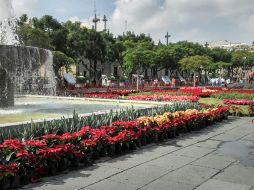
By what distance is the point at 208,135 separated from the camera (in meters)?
10.2

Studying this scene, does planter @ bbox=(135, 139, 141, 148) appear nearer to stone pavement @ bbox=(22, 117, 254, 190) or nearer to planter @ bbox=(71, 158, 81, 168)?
stone pavement @ bbox=(22, 117, 254, 190)

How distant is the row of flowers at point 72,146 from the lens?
559 cm

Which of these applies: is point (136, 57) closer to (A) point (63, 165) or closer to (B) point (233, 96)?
(B) point (233, 96)

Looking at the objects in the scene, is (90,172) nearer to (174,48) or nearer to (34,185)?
(34,185)

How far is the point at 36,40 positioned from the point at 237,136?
89.1ft

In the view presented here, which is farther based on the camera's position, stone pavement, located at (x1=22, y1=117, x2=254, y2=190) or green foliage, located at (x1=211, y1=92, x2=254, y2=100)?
green foliage, located at (x1=211, y1=92, x2=254, y2=100)

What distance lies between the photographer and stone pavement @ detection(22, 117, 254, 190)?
567 cm

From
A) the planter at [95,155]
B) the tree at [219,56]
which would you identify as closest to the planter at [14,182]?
the planter at [95,155]

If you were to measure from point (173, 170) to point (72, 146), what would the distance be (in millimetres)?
1616

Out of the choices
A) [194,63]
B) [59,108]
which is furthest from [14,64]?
[194,63]

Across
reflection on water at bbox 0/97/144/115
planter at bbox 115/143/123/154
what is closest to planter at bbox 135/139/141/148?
planter at bbox 115/143/123/154

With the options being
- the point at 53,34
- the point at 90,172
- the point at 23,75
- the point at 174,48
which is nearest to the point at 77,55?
the point at 53,34

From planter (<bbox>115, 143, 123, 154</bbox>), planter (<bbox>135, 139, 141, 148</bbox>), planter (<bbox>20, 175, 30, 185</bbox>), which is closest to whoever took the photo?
planter (<bbox>20, 175, 30, 185</bbox>)

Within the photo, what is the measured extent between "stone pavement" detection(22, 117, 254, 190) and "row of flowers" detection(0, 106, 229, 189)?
20 centimetres
